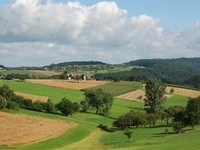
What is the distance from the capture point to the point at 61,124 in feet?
356

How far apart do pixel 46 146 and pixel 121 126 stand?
43.6 metres

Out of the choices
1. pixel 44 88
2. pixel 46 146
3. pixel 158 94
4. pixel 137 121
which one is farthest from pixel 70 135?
pixel 44 88

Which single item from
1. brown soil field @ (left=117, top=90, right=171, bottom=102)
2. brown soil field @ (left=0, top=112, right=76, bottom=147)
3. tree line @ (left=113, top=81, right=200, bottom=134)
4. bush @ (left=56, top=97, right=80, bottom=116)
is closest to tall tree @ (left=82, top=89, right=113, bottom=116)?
bush @ (left=56, top=97, right=80, bottom=116)

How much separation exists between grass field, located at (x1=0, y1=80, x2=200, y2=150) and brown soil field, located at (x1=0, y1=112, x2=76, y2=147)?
2428 mm

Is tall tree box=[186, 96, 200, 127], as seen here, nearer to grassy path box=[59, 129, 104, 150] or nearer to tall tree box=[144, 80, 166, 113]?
grassy path box=[59, 129, 104, 150]

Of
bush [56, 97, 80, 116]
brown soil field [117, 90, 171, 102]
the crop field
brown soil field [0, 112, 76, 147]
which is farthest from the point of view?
brown soil field [117, 90, 171, 102]

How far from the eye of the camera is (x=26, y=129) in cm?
9475

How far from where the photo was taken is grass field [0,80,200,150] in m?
74.7

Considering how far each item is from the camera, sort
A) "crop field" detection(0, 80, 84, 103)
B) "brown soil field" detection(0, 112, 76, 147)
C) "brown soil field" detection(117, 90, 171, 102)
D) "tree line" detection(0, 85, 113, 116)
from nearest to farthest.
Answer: "brown soil field" detection(0, 112, 76, 147), "tree line" detection(0, 85, 113, 116), "crop field" detection(0, 80, 84, 103), "brown soil field" detection(117, 90, 171, 102)

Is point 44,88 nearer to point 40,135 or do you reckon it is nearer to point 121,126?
point 121,126

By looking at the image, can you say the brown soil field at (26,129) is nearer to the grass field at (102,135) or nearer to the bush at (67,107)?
the grass field at (102,135)

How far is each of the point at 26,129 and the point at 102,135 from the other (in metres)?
17.7

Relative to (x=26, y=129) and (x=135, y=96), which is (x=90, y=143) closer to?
(x=26, y=129)

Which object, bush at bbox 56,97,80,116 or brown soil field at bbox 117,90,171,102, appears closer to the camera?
bush at bbox 56,97,80,116
